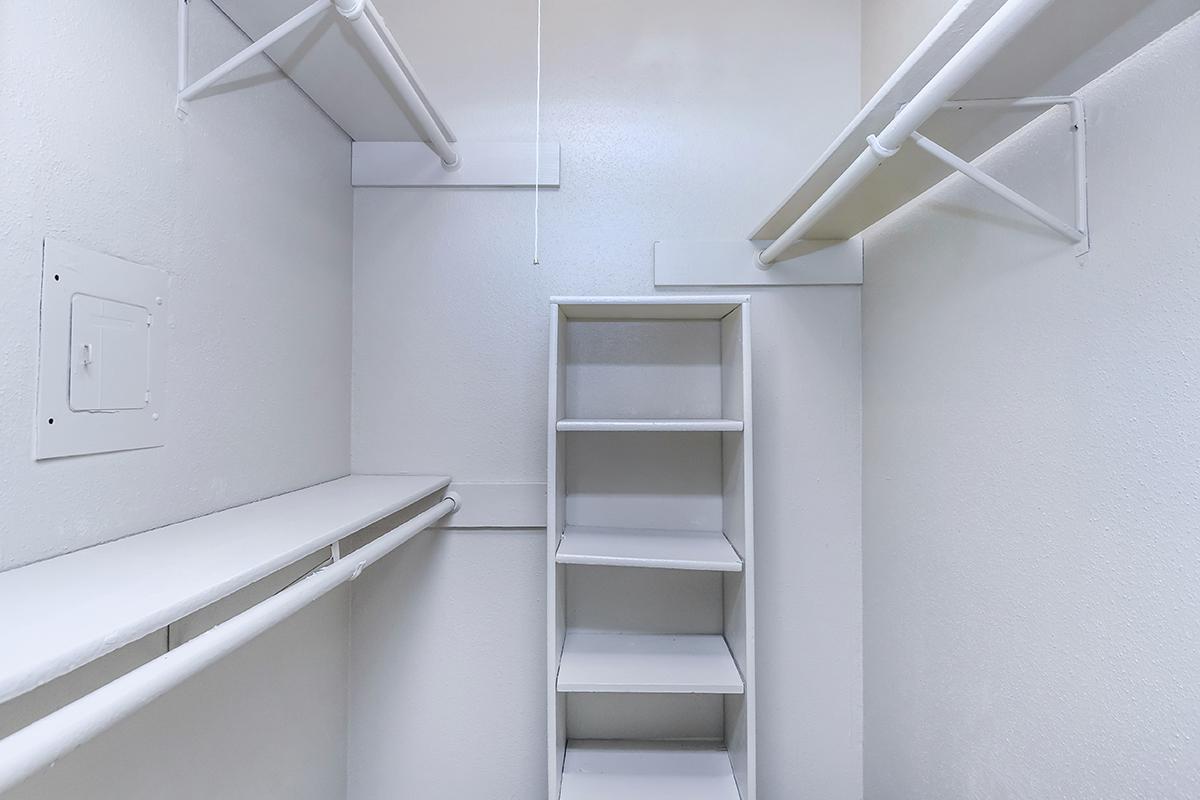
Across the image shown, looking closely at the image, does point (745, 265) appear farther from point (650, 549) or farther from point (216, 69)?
point (216, 69)

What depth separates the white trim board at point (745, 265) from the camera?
59.2 inches

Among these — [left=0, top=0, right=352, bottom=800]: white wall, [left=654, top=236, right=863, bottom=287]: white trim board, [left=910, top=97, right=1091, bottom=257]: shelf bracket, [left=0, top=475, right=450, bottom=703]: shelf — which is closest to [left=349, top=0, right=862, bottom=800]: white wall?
[left=654, top=236, right=863, bottom=287]: white trim board

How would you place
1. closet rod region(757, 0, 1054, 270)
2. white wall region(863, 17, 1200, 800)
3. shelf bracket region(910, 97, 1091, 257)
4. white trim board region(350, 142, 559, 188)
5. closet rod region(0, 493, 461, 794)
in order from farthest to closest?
1. white trim board region(350, 142, 559, 188)
2. shelf bracket region(910, 97, 1091, 257)
3. white wall region(863, 17, 1200, 800)
4. closet rod region(757, 0, 1054, 270)
5. closet rod region(0, 493, 461, 794)

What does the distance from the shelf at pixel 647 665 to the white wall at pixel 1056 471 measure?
407mm

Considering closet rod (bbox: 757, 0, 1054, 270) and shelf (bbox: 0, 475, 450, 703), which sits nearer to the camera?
shelf (bbox: 0, 475, 450, 703)

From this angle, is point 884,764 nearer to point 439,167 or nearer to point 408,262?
point 408,262

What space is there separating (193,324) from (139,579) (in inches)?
19.2

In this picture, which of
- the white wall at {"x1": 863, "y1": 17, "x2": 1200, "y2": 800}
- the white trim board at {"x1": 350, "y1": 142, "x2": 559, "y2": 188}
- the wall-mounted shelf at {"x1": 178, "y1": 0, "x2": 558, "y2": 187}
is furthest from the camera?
the white trim board at {"x1": 350, "y1": 142, "x2": 559, "y2": 188}

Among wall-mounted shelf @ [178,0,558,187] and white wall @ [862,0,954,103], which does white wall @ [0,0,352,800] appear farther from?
white wall @ [862,0,954,103]

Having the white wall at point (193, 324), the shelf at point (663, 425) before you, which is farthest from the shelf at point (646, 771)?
the shelf at point (663, 425)

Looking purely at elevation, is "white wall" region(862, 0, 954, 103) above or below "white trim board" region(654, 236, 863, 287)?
above

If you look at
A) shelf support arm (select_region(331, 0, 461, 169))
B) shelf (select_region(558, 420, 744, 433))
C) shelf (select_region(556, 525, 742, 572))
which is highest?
Answer: shelf support arm (select_region(331, 0, 461, 169))

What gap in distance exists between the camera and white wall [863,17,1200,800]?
0.68 meters

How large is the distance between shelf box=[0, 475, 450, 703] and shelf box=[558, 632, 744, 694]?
60 centimetres
